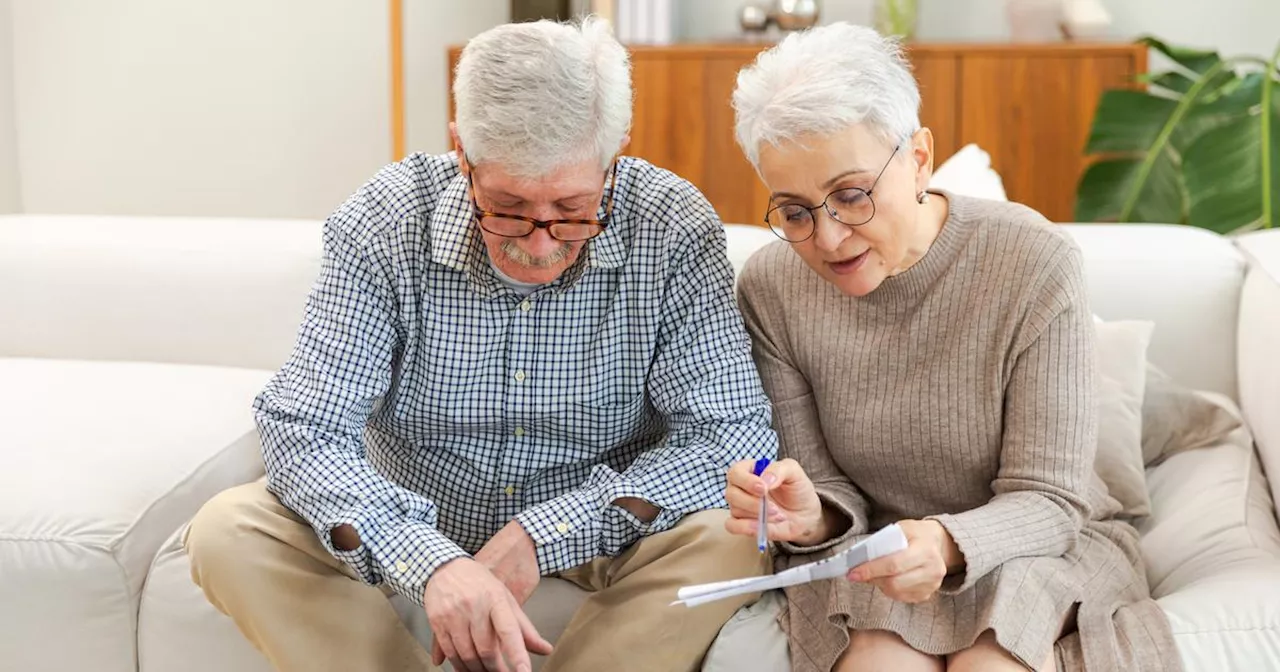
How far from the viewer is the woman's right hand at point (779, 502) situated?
1.48 meters

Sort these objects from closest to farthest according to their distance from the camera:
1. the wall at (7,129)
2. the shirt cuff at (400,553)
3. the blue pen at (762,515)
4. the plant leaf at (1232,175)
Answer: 1. the blue pen at (762,515)
2. the shirt cuff at (400,553)
3. the plant leaf at (1232,175)
4. the wall at (7,129)

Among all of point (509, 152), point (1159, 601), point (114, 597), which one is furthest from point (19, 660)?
point (1159, 601)

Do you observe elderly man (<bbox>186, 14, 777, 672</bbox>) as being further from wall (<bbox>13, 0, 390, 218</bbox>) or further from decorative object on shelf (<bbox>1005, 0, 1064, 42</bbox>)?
wall (<bbox>13, 0, 390, 218</bbox>)

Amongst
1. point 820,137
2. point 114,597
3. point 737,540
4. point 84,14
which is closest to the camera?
point 820,137

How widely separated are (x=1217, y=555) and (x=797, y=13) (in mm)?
2470

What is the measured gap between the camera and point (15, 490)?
1874mm

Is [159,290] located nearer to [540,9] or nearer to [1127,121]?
[540,9]

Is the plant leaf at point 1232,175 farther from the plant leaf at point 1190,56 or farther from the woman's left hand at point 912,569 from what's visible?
the woman's left hand at point 912,569

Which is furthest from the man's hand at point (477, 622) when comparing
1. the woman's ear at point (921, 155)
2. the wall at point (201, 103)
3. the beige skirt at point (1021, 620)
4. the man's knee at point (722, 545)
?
the wall at point (201, 103)

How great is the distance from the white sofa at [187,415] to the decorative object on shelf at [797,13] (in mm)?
1652

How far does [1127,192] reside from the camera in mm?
3410

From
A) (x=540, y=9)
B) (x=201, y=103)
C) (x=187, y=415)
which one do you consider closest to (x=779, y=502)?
(x=187, y=415)

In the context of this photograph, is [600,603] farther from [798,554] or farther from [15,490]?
[15,490]

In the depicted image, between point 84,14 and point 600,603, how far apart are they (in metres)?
3.72
